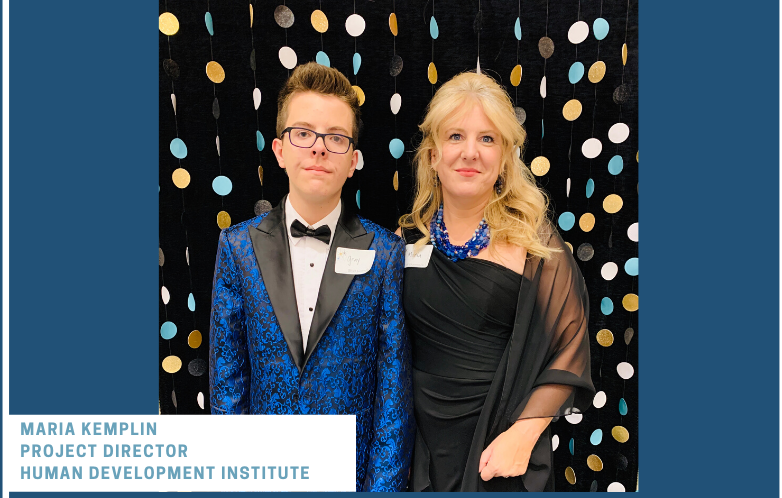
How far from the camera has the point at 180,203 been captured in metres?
2.38

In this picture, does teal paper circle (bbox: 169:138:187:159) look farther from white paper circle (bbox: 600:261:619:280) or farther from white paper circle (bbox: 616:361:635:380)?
white paper circle (bbox: 616:361:635:380)

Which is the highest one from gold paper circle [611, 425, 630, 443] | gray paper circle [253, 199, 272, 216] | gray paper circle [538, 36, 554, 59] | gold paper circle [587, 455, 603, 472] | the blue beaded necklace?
gray paper circle [538, 36, 554, 59]


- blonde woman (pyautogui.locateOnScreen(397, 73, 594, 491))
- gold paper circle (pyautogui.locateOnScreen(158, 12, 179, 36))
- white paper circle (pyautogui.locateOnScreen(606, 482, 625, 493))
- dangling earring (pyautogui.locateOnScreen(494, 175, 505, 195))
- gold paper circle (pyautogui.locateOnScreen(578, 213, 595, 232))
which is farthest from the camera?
white paper circle (pyautogui.locateOnScreen(606, 482, 625, 493))

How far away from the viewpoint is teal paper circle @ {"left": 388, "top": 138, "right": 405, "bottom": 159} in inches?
93.8

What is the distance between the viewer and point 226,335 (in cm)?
198

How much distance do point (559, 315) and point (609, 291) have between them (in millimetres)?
561

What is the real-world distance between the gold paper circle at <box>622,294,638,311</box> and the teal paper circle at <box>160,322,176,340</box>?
82.1 inches

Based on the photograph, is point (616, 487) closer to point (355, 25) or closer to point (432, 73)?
point (432, 73)

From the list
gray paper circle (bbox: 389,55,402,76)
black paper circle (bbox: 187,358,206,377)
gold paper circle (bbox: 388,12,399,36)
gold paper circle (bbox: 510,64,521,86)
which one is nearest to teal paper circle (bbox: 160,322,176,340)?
black paper circle (bbox: 187,358,206,377)

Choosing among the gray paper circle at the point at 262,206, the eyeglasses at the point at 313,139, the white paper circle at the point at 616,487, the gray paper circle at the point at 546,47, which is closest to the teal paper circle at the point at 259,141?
the gray paper circle at the point at 262,206

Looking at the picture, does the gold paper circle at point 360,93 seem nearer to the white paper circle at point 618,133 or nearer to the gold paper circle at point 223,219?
the gold paper circle at point 223,219

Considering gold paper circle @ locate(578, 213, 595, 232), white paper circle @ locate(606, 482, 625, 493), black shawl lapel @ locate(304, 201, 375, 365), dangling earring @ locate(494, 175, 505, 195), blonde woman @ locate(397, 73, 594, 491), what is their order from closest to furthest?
1. black shawl lapel @ locate(304, 201, 375, 365)
2. blonde woman @ locate(397, 73, 594, 491)
3. dangling earring @ locate(494, 175, 505, 195)
4. gold paper circle @ locate(578, 213, 595, 232)
5. white paper circle @ locate(606, 482, 625, 493)

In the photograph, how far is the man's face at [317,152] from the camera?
1.91 metres

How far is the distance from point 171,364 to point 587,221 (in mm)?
2021
